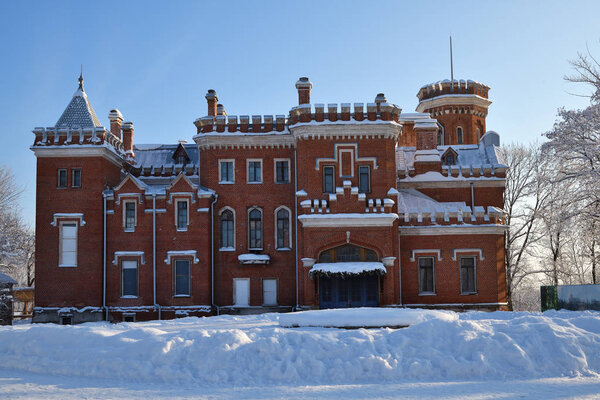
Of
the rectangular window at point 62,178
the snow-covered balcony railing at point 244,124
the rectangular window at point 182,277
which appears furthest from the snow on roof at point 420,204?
the rectangular window at point 62,178

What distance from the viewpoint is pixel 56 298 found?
1246 inches

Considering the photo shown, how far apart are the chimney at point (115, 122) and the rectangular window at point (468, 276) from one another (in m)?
20.2

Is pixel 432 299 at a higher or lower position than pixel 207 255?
lower

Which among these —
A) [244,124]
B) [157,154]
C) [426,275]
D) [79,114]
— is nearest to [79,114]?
[79,114]

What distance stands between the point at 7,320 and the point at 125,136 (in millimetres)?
12606

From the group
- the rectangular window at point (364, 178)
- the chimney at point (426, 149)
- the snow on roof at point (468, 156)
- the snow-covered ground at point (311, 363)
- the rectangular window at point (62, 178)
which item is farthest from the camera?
the snow on roof at point (468, 156)

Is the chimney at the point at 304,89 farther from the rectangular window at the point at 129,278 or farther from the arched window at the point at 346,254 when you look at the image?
the rectangular window at the point at 129,278

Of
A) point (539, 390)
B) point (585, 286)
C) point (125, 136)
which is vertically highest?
point (125, 136)

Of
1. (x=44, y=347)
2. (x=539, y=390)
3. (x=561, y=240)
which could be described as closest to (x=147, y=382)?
(x=44, y=347)

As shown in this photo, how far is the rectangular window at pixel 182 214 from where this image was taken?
32094mm

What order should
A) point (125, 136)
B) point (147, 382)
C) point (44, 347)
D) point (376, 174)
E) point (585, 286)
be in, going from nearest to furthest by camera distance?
point (147, 382) < point (44, 347) < point (585, 286) < point (376, 174) < point (125, 136)

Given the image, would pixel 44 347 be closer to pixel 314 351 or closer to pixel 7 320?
pixel 314 351

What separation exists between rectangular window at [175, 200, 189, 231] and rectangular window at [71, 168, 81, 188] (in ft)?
16.4

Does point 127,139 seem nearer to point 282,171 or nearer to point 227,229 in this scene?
point 227,229
